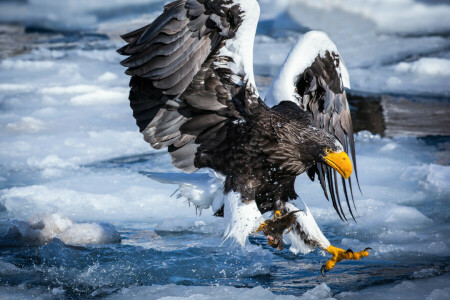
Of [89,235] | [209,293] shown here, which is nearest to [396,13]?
[89,235]

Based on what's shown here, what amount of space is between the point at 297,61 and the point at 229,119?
705mm

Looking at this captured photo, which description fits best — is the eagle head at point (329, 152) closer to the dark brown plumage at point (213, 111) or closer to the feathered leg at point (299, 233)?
the dark brown plumage at point (213, 111)

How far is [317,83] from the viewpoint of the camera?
3.97m

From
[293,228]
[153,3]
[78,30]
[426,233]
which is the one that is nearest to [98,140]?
[293,228]

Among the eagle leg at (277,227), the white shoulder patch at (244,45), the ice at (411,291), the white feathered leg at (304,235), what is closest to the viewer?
the ice at (411,291)

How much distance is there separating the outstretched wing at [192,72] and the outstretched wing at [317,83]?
0.56 meters

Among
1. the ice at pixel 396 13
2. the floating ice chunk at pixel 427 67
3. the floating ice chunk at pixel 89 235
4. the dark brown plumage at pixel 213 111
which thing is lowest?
the floating ice chunk at pixel 89 235

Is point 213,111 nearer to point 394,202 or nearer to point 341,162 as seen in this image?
point 341,162

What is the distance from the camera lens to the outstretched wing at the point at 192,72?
313 centimetres

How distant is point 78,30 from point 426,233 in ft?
39.5

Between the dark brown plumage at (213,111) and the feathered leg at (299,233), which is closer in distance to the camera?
the dark brown plumage at (213,111)

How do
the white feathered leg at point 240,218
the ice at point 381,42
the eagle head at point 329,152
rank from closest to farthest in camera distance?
the eagle head at point 329,152 → the white feathered leg at point 240,218 → the ice at point 381,42

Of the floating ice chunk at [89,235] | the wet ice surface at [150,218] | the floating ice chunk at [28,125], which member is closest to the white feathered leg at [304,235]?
the wet ice surface at [150,218]

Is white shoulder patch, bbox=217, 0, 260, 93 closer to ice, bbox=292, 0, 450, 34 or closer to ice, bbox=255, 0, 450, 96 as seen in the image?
ice, bbox=255, 0, 450, 96
